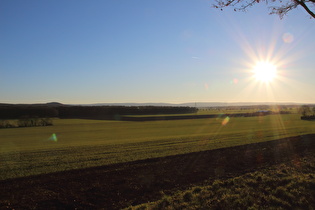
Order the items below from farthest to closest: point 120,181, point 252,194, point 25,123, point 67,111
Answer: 1. point 67,111
2. point 25,123
3. point 120,181
4. point 252,194

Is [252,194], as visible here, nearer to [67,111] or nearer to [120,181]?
[120,181]

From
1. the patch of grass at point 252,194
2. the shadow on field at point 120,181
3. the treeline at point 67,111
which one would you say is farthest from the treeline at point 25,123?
the patch of grass at point 252,194

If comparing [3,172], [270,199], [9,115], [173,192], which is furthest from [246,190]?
[9,115]

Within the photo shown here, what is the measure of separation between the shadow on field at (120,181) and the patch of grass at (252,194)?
751mm

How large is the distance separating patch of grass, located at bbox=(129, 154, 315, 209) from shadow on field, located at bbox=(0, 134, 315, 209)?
75 cm

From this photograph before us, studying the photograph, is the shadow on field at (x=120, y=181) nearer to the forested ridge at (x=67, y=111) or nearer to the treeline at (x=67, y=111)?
the treeline at (x=67, y=111)

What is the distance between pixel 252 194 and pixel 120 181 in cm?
424

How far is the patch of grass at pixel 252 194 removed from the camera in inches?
238

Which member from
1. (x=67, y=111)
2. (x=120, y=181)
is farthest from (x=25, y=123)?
(x=120, y=181)

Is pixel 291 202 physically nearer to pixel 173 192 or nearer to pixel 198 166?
pixel 173 192

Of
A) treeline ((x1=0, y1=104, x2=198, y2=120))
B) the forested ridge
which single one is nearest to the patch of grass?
treeline ((x1=0, y1=104, x2=198, y2=120))

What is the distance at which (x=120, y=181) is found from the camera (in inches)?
332

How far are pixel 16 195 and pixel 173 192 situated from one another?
449 cm

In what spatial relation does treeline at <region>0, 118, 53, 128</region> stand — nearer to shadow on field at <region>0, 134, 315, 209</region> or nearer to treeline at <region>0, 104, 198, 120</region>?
treeline at <region>0, 104, 198, 120</region>
